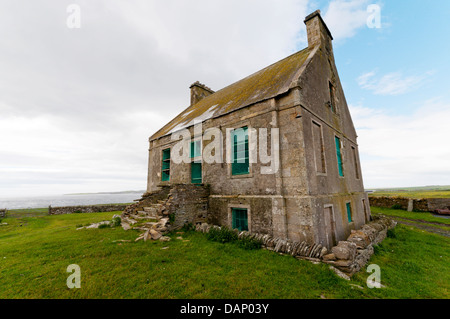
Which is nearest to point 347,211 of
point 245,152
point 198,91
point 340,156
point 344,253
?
point 340,156

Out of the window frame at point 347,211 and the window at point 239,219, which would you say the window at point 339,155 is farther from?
the window at point 239,219

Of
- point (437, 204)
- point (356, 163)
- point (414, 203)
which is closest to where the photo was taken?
point (356, 163)

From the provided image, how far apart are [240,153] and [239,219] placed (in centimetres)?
347

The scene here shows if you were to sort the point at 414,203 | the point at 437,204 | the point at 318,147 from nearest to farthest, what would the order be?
the point at 318,147 < the point at 437,204 < the point at 414,203

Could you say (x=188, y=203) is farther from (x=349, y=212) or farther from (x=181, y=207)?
(x=349, y=212)

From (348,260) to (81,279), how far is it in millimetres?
8107

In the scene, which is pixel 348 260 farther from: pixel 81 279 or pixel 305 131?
pixel 81 279

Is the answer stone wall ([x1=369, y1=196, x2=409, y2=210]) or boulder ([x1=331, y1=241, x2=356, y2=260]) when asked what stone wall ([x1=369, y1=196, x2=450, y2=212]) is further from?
boulder ([x1=331, y1=241, x2=356, y2=260])

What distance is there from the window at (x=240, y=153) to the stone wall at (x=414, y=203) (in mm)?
26765

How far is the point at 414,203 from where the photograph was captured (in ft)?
77.5

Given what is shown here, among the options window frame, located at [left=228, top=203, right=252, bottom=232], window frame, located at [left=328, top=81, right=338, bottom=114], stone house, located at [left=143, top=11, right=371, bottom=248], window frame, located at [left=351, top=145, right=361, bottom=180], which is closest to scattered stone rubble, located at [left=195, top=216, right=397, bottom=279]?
stone house, located at [left=143, top=11, right=371, bottom=248]

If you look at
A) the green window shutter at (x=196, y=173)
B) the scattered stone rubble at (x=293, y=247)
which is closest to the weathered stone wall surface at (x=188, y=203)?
the green window shutter at (x=196, y=173)

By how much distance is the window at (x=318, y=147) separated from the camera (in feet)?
30.0

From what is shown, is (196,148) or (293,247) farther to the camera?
(196,148)
